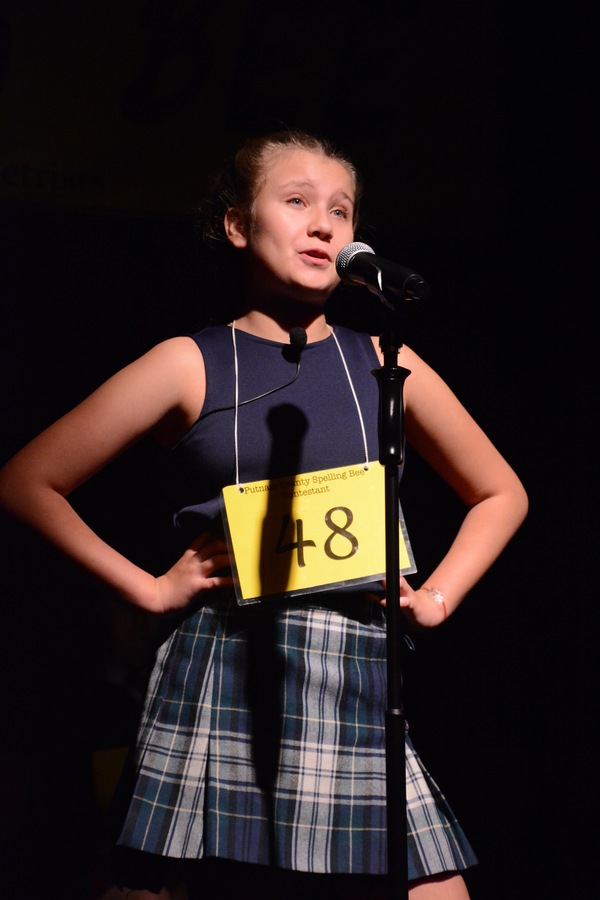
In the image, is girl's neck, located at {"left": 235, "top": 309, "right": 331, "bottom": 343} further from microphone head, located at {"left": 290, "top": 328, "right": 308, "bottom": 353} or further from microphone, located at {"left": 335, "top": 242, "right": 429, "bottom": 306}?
microphone, located at {"left": 335, "top": 242, "right": 429, "bottom": 306}

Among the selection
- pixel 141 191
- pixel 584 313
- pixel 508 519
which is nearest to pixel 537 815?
pixel 508 519

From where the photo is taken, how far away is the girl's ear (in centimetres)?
149

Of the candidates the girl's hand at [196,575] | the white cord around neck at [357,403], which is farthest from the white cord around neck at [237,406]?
the girl's hand at [196,575]

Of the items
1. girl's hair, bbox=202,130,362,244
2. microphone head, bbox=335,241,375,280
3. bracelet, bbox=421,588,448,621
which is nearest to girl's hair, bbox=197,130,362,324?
girl's hair, bbox=202,130,362,244

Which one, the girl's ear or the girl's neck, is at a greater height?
the girl's ear

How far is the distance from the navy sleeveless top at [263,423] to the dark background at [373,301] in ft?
2.67

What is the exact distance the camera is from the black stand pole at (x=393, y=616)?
3.34 ft

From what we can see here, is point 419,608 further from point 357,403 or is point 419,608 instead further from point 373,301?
point 373,301

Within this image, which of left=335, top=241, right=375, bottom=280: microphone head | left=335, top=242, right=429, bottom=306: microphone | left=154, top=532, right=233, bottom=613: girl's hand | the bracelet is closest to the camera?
left=335, top=242, right=429, bottom=306: microphone

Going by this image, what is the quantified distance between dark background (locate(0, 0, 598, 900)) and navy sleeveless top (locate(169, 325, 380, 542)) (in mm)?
813

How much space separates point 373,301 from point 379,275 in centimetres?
120

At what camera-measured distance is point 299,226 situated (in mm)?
1386

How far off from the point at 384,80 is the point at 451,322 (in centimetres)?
65

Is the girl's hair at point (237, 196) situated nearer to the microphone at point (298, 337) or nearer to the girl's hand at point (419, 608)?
the microphone at point (298, 337)
